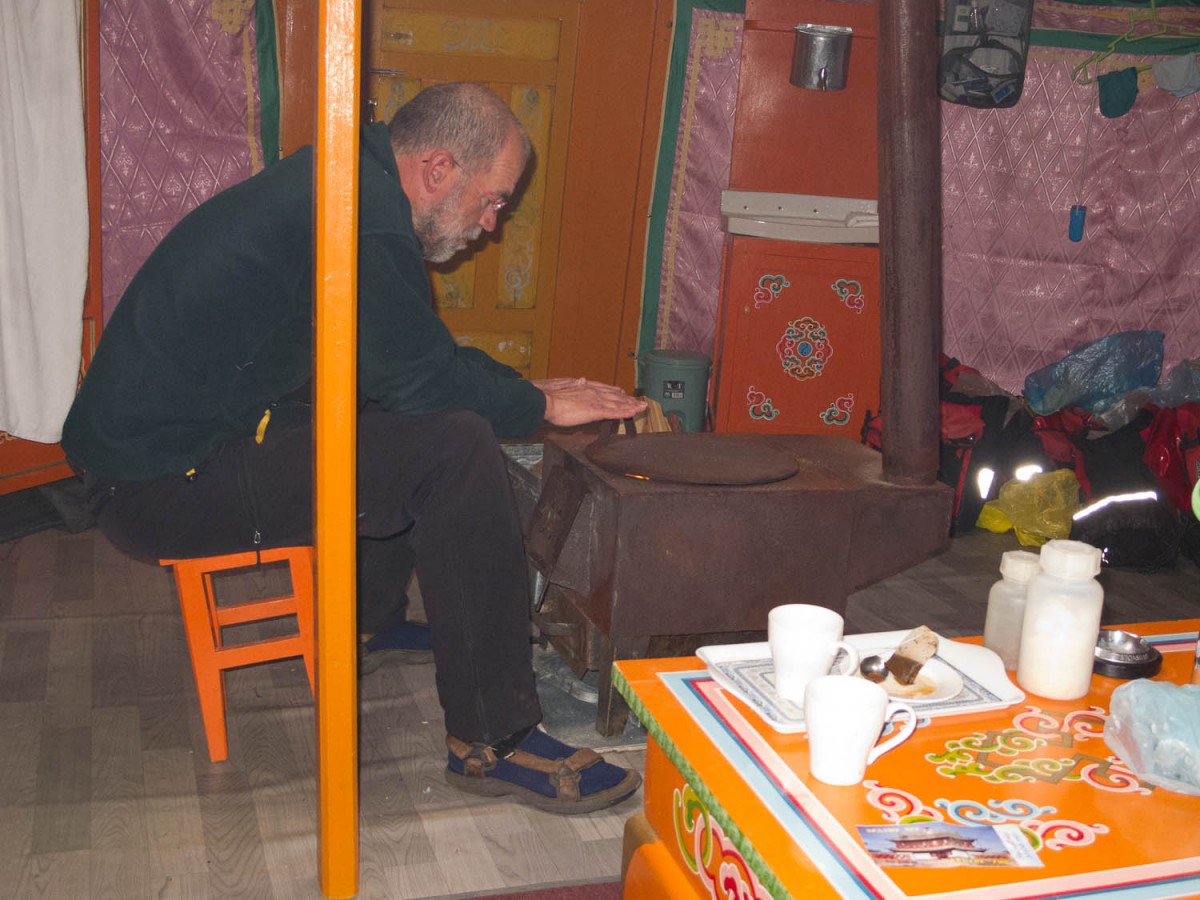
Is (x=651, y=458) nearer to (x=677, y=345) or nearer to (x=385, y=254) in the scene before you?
(x=385, y=254)

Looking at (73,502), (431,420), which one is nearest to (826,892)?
(431,420)

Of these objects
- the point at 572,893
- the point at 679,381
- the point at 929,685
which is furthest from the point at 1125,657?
the point at 679,381

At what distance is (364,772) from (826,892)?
130 cm

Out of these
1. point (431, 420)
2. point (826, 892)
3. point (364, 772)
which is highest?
point (431, 420)

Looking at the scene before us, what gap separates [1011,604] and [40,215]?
2862mm

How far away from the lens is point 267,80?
3.65 meters

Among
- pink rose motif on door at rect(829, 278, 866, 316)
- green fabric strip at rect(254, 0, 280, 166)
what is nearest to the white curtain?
green fabric strip at rect(254, 0, 280, 166)

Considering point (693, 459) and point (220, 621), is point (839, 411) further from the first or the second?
point (220, 621)

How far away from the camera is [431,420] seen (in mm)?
1915

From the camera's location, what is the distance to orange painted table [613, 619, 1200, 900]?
101cm

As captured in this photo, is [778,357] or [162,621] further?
[778,357]

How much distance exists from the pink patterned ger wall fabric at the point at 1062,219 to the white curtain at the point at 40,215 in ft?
9.12

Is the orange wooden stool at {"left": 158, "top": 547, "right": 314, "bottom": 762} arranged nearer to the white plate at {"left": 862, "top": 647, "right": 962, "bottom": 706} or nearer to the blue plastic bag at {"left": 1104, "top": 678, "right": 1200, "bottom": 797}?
the white plate at {"left": 862, "top": 647, "right": 962, "bottom": 706}

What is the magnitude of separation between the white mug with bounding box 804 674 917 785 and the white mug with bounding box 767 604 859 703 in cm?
11
